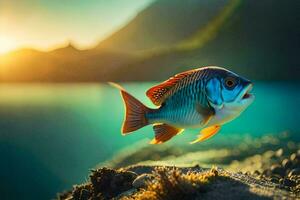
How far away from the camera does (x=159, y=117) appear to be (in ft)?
16.9

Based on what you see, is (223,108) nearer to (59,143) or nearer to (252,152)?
(252,152)

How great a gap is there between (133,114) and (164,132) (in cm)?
43

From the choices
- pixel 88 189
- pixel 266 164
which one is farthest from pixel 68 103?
pixel 88 189

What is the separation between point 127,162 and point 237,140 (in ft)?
22.1

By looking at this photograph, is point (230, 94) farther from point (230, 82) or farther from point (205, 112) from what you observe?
point (205, 112)

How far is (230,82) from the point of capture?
4.91 m

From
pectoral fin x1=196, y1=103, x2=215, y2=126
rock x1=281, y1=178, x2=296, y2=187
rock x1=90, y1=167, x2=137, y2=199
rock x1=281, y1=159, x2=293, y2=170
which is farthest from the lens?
rock x1=281, y1=159, x2=293, y2=170

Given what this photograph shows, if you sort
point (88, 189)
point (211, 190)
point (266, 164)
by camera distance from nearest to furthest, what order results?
1. point (211, 190)
2. point (88, 189)
3. point (266, 164)

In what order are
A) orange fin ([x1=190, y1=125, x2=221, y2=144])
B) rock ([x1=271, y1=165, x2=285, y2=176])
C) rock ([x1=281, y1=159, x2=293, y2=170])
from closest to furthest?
orange fin ([x1=190, y1=125, x2=221, y2=144])
rock ([x1=271, y1=165, x2=285, y2=176])
rock ([x1=281, y1=159, x2=293, y2=170])

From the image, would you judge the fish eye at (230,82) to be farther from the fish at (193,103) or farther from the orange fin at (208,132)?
the orange fin at (208,132)

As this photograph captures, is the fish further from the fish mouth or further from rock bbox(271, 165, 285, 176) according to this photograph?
rock bbox(271, 165, 285, 176)

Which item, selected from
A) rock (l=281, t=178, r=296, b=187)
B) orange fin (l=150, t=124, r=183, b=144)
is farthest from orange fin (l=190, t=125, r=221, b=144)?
rock (l=281, t=178, r=296, b=187)

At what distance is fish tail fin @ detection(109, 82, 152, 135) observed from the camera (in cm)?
528

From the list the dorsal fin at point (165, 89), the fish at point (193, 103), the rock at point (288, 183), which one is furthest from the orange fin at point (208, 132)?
the rock at point (288, 183)
